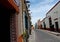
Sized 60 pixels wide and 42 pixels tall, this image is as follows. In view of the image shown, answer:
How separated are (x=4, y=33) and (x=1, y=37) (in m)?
0.24

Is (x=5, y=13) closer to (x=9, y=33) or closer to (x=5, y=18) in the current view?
(x=5, y=18)

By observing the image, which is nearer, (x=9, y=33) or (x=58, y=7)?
(x=9, y=33)

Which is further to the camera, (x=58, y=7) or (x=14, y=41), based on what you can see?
(x=58, y=7)

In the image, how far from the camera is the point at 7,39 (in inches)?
376

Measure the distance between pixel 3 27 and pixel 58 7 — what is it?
40.0 m

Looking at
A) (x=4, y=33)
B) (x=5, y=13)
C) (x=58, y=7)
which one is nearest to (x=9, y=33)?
(x=4, y=33)

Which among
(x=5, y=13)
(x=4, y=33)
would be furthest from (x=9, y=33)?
(x=5, y=13)

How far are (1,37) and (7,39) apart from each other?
0.94 feet

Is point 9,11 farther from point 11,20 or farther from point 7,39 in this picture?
point 7,39

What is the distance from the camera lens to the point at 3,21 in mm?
9555

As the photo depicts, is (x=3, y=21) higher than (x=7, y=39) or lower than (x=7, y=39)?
higher

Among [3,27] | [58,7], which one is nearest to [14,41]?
[3,27]

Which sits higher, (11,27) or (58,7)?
(58,7)

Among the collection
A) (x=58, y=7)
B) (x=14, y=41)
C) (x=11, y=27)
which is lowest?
(x=14, y=41)
